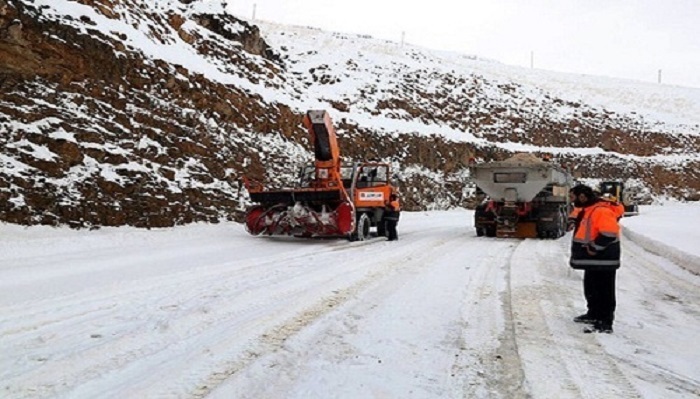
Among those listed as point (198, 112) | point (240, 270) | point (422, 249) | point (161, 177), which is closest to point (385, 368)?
point (240, 270)

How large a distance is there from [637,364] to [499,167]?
1138 centimetres

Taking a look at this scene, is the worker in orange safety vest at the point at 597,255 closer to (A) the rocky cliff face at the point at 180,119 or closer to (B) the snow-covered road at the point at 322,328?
(B) the snow-covered road at the point at 322,328

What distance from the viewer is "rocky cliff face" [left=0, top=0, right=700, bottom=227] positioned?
12.4 meters

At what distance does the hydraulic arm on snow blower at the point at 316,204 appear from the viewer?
1233cm

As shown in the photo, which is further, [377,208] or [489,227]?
[489,227]

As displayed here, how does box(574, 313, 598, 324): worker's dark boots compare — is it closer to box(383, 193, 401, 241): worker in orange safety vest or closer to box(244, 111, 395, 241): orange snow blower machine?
box(244, 111, 395, 241): orange snow blower machine

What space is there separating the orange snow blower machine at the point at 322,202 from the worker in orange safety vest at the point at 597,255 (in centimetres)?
700

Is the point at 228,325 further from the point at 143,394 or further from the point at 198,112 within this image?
the point at 198,112

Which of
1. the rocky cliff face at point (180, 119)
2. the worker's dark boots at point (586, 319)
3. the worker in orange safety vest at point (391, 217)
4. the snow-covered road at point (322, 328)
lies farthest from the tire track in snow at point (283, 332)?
the rocky cliff face at point (180, 119)

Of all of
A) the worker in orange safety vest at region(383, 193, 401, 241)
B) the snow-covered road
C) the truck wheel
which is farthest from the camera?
the worker in orange safety vest at region(383, 193, 401, 241)

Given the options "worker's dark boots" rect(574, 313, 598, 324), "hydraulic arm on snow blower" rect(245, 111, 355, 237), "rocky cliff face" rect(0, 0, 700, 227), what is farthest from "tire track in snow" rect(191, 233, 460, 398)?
"rocky cliff face" rect(0, 0, 700, 227)

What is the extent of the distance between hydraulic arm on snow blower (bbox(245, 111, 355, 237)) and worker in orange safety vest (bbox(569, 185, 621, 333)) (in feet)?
23.0

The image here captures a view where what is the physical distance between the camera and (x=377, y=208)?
14141 millimetres

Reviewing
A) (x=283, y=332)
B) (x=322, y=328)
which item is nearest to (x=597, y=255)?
(x=322, y=328)
